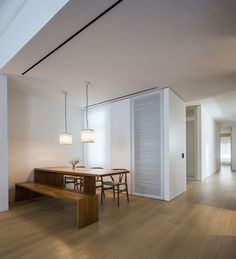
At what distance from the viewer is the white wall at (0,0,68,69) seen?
1999 mm

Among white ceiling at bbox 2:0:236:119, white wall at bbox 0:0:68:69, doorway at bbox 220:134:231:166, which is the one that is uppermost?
white wall at bbox 0:0:68:69

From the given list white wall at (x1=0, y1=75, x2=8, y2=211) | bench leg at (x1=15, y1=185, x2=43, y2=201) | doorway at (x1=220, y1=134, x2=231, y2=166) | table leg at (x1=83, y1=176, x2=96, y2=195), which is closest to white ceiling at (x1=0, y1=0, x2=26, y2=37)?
white wall at (x1=0, y1=75, x2=8, y2=211)

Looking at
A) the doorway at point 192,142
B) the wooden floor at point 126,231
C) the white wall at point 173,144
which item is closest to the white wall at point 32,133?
the wooden floor at point 126,231

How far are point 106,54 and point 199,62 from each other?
1.45 meters

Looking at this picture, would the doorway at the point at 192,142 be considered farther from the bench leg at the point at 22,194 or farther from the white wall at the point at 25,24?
the white wall at the point at 25,24

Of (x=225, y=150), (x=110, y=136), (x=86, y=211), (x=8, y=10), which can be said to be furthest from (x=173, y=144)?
(x=225, y=150)

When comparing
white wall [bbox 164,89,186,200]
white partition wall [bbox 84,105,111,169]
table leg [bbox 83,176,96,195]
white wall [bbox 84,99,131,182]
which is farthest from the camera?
white partition wall [bbox 84,105,111,169]

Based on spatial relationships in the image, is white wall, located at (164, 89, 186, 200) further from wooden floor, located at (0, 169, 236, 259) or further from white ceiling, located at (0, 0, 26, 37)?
white ceiling, located at (0, 0, 26, 37)

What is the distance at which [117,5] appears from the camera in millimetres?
1825

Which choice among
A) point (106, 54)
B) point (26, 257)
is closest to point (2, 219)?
point (26, 257)

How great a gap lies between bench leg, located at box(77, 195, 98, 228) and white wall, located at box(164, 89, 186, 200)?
71.7 inches

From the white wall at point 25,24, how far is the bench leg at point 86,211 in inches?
96.1

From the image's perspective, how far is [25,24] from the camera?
2.44 m

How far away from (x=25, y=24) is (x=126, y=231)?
311 centimetres
